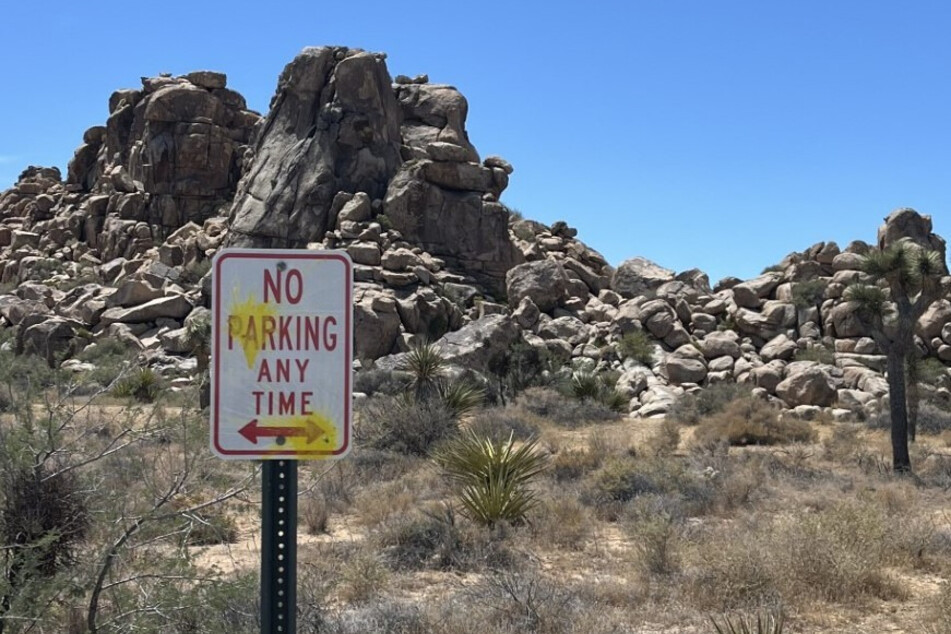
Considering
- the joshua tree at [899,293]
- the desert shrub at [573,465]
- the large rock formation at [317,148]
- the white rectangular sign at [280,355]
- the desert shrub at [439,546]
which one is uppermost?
the large rock formation at [317,148]

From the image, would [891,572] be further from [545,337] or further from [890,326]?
[545,337]

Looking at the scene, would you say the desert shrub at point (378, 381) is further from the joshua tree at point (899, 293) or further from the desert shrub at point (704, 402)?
the joshua tree at point (899, 293)

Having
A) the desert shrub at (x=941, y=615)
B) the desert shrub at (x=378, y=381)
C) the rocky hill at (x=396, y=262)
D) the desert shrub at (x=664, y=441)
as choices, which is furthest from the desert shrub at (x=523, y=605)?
the rocky hill at (x=396, y=262)

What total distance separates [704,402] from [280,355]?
24045mm

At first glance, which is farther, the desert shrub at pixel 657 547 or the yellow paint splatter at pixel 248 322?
the desert shrub at pixel 657 547

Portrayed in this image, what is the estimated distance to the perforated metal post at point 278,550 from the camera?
245cm

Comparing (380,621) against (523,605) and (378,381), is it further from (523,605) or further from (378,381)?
(378,381)

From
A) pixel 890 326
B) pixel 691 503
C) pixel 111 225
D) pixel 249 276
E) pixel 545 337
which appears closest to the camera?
pixel 249 276

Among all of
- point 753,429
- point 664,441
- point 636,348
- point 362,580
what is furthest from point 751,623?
point 636,348

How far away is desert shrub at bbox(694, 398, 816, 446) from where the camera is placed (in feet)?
67.5

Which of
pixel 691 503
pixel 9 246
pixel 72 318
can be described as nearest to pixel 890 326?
pixel 691 503

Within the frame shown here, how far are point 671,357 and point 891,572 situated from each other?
23.1 m

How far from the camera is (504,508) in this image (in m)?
10.2

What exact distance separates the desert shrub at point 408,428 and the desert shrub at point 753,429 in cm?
670
